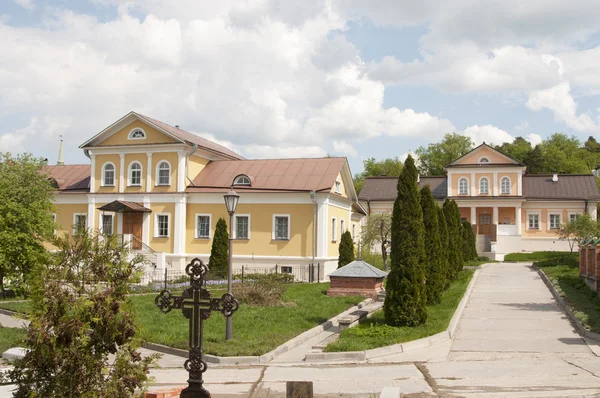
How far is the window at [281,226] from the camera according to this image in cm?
3019

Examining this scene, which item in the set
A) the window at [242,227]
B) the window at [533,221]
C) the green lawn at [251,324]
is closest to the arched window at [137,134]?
the window at [242,227]

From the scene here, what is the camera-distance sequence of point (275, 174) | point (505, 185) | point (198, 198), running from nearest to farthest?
point (198, 198) → point (275, 174) → point (505, 185)

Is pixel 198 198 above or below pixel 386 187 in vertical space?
below

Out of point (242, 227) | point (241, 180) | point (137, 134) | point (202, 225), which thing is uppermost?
point (137, 134)

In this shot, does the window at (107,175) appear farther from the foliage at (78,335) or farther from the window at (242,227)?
the foliage at (78,335)

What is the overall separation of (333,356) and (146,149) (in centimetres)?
2315

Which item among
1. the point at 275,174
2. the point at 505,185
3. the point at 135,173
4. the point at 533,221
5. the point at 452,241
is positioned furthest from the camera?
the point at 533,221

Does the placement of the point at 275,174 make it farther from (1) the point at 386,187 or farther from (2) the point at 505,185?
(2) the point at 505,185

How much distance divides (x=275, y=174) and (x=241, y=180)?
1.86 metres

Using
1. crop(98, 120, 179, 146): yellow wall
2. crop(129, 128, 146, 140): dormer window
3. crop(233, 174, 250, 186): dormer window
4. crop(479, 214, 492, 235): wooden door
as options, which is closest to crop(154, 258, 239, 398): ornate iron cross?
crop(233, 174, 250, 186): dormer window

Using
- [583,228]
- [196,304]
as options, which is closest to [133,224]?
[196,304]

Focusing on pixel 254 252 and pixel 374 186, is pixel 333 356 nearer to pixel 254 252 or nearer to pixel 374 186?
pixel 254 252

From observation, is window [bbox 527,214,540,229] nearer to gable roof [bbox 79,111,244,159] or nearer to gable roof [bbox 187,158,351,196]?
gable roof [bbox 187,158,351,196]

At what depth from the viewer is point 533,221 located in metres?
49.5
